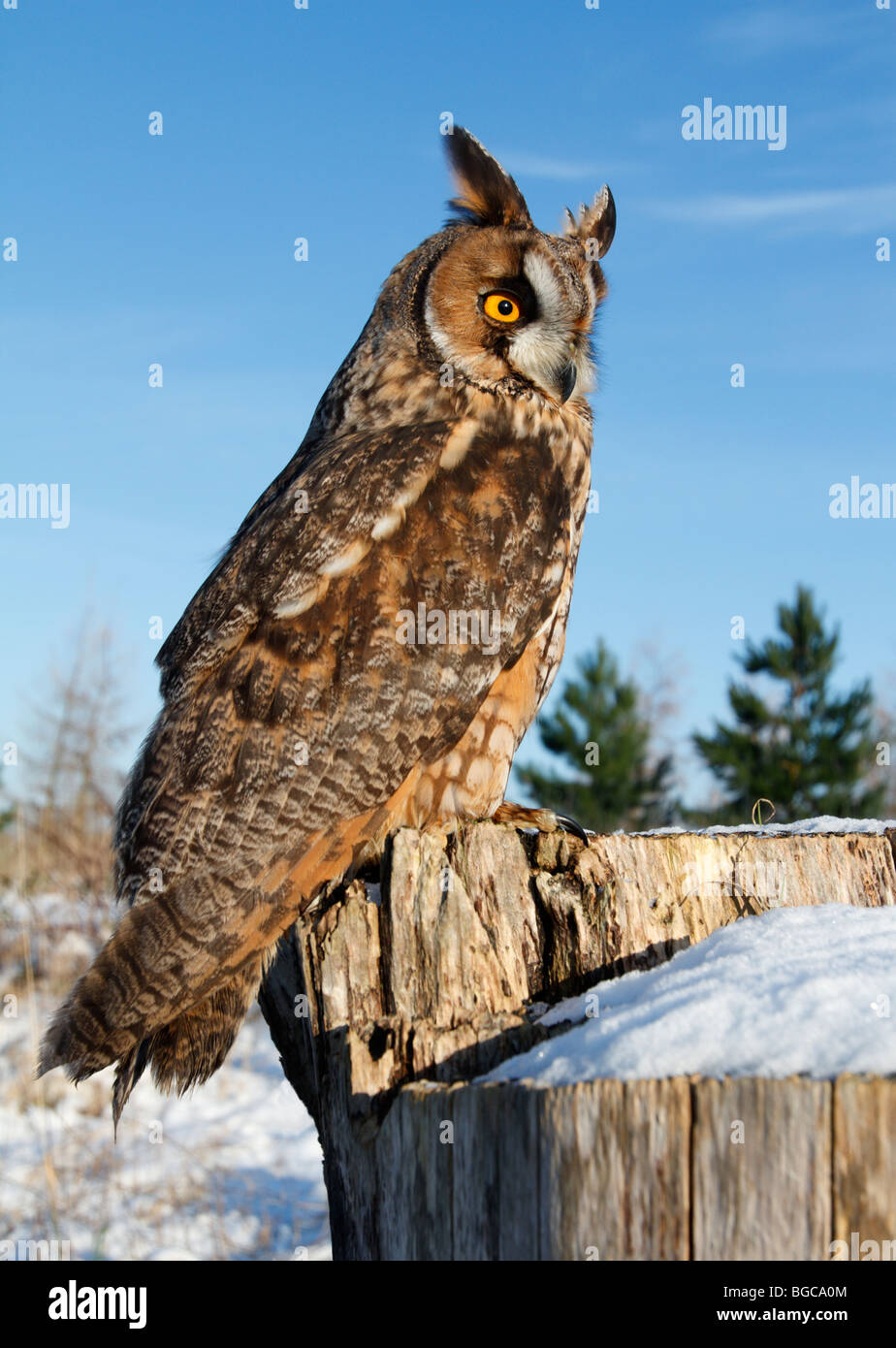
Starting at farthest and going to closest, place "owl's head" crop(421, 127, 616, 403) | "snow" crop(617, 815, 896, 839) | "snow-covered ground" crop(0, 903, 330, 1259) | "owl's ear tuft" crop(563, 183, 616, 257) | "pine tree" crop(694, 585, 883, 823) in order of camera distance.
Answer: "pine tree" crop(694, 585, 883, 823), "snow-covered ground" crop(0, 903, 330, 1259), "owl's ear tuft" crop(563, 183, 616, 257), "owl's head" crop(421, 127, 616, 403), "snow" crop(617, 815, 896, 839)

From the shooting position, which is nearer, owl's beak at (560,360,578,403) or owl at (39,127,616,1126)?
owl at (39,127,616,1126)

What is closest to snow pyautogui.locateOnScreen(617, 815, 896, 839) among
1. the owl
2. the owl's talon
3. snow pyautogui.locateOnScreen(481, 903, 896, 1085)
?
the owl's talon

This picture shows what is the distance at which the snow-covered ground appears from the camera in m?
6.95

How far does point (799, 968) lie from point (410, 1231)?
919 mm

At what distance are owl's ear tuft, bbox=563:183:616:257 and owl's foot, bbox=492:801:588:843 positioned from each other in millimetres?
2501

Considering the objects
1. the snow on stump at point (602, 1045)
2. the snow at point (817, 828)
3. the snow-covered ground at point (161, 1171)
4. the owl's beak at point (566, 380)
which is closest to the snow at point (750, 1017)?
the snow on stump at point (602, 1045)

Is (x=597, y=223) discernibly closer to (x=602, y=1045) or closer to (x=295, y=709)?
(x=295, y=709)

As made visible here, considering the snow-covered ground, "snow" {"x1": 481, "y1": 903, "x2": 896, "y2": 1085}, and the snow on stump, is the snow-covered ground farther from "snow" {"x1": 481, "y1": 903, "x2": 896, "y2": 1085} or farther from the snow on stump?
"snow" {"x1": 481, "y1": 903, "x2": 896, "y2": 1085}

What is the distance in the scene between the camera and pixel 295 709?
10.8 ft

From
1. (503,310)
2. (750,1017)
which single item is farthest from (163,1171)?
(750,1017)

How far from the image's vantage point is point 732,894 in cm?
312

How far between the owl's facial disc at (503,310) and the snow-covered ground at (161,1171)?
13.9 ft

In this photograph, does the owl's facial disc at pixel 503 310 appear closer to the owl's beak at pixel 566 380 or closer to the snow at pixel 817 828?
the owl's beak at pixel 566 380

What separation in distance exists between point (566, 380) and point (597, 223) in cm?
113
